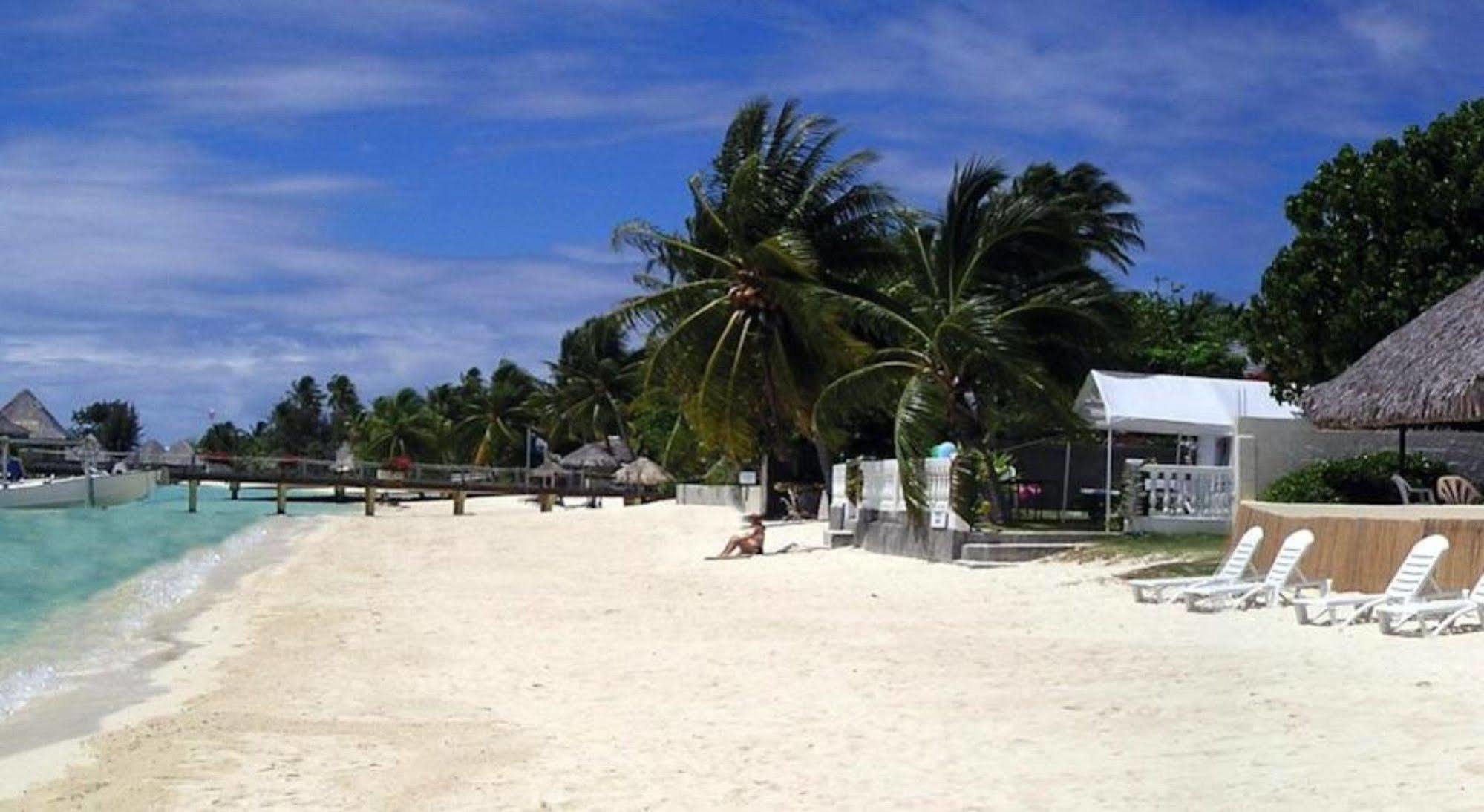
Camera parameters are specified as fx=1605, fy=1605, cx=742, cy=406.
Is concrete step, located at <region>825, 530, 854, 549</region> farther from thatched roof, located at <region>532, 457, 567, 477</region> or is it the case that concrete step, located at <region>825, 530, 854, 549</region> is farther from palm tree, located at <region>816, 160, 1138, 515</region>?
thatched roof, located at <region>532, 457, 567, 477</region>

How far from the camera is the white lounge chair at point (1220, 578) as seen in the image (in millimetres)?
13352

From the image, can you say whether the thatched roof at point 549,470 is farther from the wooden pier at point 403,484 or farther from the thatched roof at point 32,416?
the thatched roof at point 32,416

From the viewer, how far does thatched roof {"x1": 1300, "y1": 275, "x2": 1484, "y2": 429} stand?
15281 millimetres

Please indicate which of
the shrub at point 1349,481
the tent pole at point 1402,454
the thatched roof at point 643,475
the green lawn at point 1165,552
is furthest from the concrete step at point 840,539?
the thatched roof at point 643,475

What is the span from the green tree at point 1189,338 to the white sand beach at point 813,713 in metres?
13.3

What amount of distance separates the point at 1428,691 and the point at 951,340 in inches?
497

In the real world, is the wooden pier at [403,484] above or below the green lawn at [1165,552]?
above

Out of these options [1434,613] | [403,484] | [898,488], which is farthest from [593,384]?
[1434,613]

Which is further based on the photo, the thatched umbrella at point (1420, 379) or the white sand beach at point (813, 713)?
the thatched umbrella at point (1420, 379)

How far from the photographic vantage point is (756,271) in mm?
29750

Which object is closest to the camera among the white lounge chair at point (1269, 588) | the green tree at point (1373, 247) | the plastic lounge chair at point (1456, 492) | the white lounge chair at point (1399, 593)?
the white lounge chair at point (1399, 593)

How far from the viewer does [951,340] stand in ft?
68.4

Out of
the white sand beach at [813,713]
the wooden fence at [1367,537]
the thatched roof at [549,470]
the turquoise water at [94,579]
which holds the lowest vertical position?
the turquoise water at [94,579]

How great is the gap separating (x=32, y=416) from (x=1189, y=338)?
62921mm
